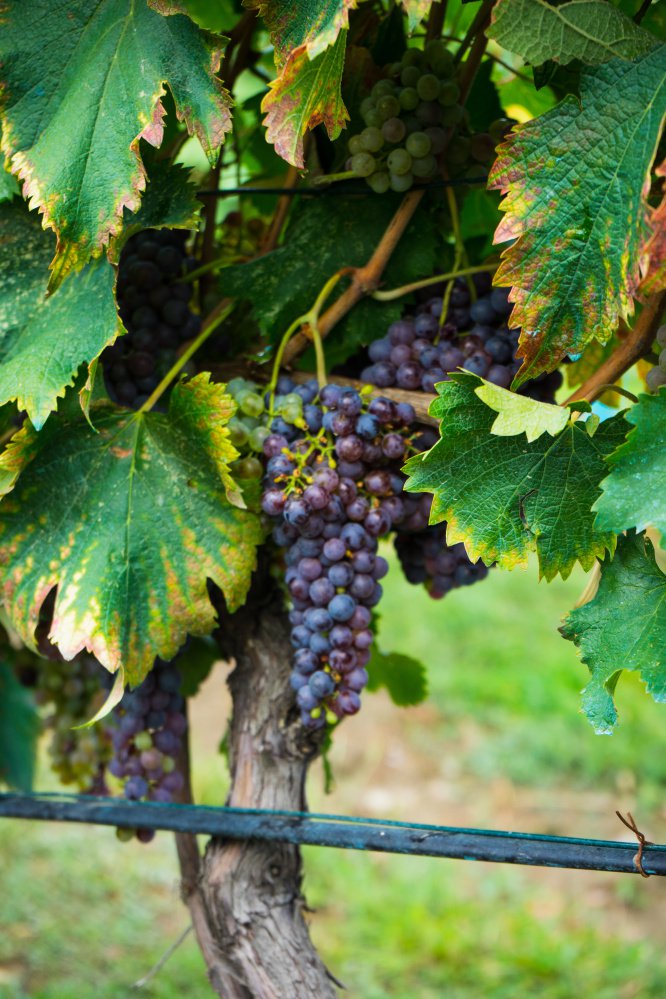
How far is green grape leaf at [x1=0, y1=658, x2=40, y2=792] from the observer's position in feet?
4.65

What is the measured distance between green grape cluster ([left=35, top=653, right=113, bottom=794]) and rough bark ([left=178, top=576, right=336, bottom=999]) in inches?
8.4

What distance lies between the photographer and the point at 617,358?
0.77m

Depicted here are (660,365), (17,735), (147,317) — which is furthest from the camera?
(17,735)

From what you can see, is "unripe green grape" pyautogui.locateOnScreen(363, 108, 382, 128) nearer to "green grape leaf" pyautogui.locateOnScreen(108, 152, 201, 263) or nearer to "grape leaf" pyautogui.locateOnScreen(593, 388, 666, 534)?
"green grape leaf" pyautogui.locateOnScreen(108, 152, 201, 263)

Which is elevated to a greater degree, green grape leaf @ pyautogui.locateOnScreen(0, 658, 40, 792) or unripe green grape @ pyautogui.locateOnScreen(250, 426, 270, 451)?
unripe green grape @ pyautogui.locateOnScreen(250, 426, 270, 451)

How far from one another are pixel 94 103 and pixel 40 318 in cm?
17

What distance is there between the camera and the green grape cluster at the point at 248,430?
84 centimetres

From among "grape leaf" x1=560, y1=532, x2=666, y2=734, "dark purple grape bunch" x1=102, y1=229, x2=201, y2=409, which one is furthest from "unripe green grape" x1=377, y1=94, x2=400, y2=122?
"grape leaf" x1=560, y1=532, x2=666, y2=734

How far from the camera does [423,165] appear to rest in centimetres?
82

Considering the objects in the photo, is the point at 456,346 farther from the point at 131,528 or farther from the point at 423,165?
the point at 131,528

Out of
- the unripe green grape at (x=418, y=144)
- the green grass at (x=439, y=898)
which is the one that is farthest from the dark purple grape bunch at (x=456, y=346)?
the green grass at (x=439, y=898)

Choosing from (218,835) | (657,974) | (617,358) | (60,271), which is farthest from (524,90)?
(657,974)

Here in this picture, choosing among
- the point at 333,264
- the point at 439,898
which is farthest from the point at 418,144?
the point at 439,898

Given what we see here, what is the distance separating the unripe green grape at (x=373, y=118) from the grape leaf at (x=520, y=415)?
0.91 feet
